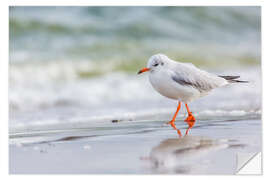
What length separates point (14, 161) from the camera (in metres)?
3.44

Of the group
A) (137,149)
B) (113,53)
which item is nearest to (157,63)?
(137,149)

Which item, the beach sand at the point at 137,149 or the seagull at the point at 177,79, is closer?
the beach sand at the point at 137,149

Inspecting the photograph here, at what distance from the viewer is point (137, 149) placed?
11.2 ft

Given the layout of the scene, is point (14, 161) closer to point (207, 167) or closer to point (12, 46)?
point (207, 167)

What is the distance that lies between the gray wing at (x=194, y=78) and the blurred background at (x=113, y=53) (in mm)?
1293

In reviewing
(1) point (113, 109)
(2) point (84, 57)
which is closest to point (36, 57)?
(2) point (84, 57)

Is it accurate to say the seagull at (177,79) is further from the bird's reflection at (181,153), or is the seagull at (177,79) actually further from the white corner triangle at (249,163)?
the white corner triangle at (249,163)

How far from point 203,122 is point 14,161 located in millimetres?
1823

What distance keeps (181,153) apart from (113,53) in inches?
185

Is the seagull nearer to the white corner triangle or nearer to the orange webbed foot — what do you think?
the orange webbed foot

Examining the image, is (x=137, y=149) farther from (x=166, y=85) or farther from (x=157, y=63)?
(x=157, y=63)

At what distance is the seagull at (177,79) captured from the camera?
403cm

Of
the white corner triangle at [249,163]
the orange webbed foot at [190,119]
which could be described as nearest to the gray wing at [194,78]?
the orange webbed foot at [190,119]

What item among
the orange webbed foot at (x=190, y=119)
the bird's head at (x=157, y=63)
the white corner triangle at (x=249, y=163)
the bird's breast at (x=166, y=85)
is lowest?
the white corner triangle at (x=249, y=163)
